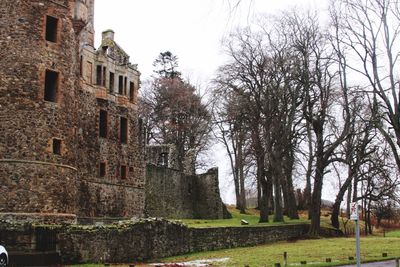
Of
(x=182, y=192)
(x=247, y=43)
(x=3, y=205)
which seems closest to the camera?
(x=3, y=205)

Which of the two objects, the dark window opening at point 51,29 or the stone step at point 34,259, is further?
the dark window opening at point 51,29

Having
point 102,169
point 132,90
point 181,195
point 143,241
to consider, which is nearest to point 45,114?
point 143,241

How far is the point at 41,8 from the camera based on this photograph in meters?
26.0

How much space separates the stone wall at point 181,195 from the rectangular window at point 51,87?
16938 millimetres

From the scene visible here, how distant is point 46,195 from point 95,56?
591 inches

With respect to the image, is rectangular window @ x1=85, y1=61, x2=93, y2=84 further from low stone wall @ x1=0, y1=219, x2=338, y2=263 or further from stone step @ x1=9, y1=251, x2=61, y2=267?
stone step @ x1=9, y1=251, x2=61, y2=267

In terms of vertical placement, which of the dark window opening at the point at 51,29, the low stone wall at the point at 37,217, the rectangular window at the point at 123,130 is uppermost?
the dark window opening at the point at 51,29

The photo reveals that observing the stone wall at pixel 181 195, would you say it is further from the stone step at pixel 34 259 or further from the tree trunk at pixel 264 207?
the stone step at pixel 34 259

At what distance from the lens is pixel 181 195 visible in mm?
46938

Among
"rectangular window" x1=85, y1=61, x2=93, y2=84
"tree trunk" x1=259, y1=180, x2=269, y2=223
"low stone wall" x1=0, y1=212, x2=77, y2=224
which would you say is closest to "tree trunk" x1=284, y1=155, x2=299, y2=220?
"tree trunk" x1=259, y1=180, x2=269, y2=223

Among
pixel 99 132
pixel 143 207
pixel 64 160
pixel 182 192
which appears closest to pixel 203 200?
pixel 182 192

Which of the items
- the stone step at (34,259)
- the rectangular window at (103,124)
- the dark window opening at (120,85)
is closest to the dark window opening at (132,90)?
the dark window opening at (120,85)

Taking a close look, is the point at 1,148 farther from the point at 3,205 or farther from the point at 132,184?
the point at 132,184

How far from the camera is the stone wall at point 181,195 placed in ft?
141
